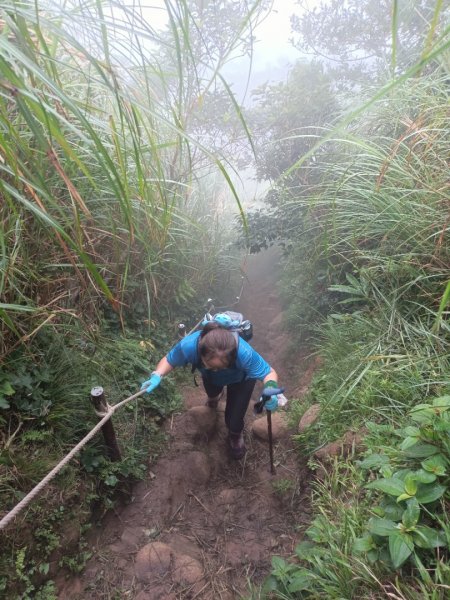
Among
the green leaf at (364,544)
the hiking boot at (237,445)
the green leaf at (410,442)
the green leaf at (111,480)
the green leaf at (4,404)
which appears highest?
the green leaf at (4,404)

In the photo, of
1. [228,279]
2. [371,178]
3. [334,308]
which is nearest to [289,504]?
[334,308]

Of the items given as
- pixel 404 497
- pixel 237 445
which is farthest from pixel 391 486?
pixel 237 445

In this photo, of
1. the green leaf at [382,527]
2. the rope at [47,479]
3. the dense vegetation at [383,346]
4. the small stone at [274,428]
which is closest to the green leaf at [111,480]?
the rope at [47,479]

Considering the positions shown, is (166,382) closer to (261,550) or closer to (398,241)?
(261,550)

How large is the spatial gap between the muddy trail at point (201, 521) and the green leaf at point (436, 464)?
1.11 m

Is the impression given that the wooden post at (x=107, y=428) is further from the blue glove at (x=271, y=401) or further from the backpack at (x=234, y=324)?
the blue glove at (x=271, y=401)

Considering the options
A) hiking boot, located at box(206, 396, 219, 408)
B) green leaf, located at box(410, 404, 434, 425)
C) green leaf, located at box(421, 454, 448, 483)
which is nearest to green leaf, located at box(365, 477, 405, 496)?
green leaf, located at box(421, 454, 448, 483)

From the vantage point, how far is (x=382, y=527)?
1.32m

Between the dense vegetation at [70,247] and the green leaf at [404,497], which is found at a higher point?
the dense vegetation at [70,247]

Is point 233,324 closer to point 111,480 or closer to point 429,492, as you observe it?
point 111,480

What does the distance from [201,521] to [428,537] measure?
5.36 feet

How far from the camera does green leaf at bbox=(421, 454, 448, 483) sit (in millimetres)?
1343

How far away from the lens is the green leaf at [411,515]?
4.16 feet

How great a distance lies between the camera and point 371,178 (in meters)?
3.08
